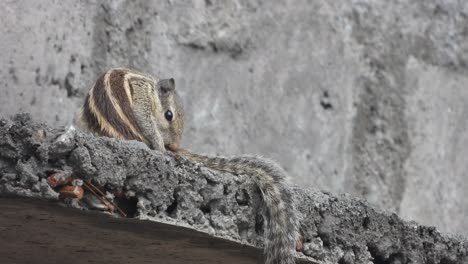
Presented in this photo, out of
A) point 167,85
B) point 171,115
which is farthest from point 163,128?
point 167,85

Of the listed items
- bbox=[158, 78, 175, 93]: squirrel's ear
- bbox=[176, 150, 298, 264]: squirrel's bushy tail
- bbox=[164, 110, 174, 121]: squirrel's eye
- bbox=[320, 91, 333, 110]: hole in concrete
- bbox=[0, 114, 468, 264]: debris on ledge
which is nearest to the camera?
bbox=[0, 114, 468, 264]: debris on ledge

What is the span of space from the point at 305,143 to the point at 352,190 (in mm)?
180

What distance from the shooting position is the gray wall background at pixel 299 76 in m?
2.64

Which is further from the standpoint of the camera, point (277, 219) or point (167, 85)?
point (167, 85)

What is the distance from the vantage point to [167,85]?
282cm

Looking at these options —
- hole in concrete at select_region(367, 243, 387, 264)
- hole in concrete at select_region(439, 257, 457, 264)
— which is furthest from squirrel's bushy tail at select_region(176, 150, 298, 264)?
hole in concrete at select_region(439, 257, 457, 264)

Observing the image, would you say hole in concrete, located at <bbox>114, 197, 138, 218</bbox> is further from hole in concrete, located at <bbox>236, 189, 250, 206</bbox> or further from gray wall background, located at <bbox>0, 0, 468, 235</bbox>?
gray wall background, located at <bbox>0, 0, 468, 235</bbox>

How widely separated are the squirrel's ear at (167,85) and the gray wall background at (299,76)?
3 cm

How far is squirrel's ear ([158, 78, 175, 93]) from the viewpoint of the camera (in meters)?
2.79

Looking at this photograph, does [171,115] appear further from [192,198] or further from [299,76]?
[192,198]

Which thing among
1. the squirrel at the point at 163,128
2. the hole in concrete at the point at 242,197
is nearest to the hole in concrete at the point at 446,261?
the squirrel at the point at 163,128

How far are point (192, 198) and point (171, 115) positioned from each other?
1.16m

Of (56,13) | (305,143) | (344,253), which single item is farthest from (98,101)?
(344,253)

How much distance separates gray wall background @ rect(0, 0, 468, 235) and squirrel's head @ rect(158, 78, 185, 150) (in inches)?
1.3
